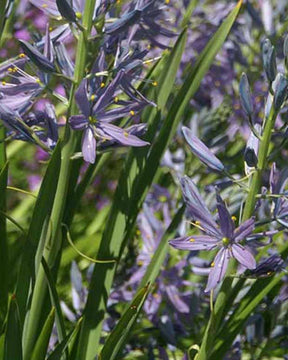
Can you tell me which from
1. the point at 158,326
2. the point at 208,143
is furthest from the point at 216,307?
the point at 208,143

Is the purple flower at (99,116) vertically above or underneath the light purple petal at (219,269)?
above

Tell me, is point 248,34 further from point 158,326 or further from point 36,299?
point 36,299

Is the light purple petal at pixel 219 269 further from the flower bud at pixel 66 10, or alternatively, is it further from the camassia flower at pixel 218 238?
the flower bud at pixel 66 10

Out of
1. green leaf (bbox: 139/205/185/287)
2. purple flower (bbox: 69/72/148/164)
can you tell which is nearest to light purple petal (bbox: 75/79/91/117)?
purple flower (bbox: 69/72/148/164)

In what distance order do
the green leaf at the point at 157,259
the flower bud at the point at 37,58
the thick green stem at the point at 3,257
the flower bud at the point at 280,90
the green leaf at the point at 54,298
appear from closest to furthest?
the flower bud at the point at 280,90 → the flower bud at the point at 37,58 → the green leaf at the point at 54,298 → the thick green stem at the point at 3,257 → the green leaf at the point at 157,259

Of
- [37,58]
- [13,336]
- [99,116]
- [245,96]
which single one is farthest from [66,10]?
[13,336]

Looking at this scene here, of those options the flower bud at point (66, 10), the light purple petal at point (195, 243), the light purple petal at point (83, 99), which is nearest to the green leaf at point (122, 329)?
the light purple petal at point (195, 243)
